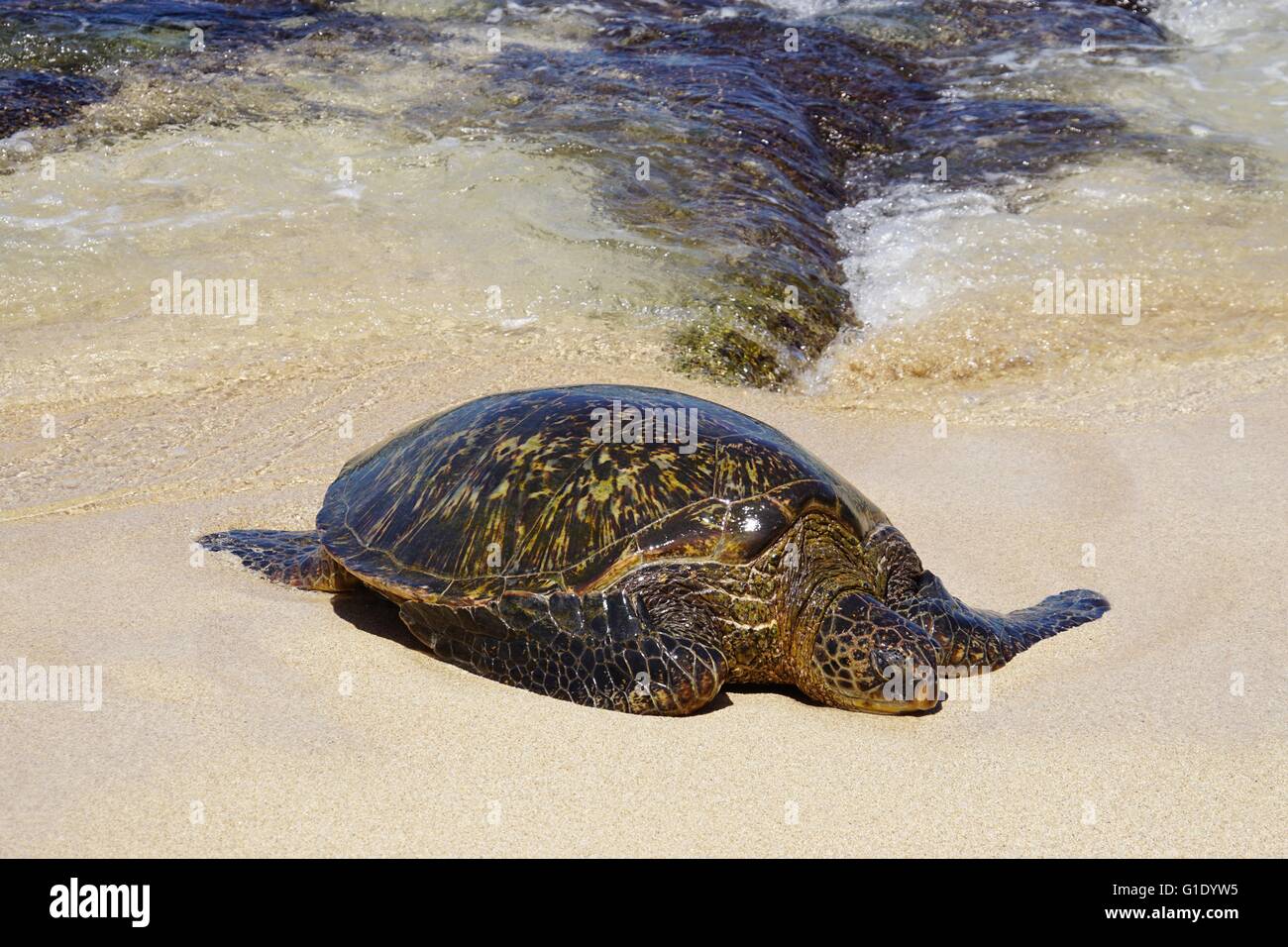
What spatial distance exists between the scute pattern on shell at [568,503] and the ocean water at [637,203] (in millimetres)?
2768

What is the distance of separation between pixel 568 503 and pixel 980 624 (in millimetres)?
1433

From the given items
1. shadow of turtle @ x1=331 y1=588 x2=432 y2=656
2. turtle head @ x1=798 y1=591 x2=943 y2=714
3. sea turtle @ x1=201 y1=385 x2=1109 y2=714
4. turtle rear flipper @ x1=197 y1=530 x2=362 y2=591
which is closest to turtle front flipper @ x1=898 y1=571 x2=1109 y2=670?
sea turtle @ x1=201 y1=385 x2=1109 y2=714

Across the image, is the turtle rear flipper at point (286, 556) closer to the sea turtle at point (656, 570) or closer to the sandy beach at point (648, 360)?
the sandy beach at point (648, 360)

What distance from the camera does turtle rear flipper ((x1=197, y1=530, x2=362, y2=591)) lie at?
4.35 metres

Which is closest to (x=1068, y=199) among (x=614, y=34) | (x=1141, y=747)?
(x=614, y=34)

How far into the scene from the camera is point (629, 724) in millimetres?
3430

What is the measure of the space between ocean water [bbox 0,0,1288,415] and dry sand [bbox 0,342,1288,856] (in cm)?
174

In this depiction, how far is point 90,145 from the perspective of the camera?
29.3ft

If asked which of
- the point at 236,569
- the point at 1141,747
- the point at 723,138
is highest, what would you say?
the point at 723,138

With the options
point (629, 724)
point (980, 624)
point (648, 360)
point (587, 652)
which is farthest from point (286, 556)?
point (648, 360)

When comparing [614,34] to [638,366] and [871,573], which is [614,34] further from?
[871,573]

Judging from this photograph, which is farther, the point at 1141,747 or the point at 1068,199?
the point at 1068,199

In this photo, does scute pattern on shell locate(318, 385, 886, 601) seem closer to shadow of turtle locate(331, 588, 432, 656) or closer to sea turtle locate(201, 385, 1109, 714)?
sea turtle locate(201, 385, 1109, 714)

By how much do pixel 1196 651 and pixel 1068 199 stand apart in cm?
622
